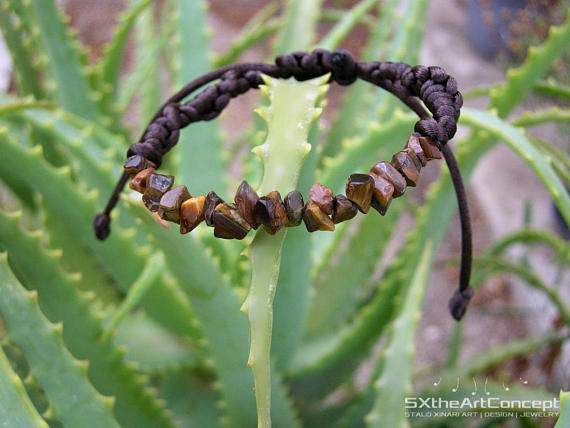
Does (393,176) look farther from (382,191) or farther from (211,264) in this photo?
(211,264)

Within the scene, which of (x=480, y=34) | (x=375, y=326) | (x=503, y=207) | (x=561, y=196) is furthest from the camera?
(x=480, y=34)

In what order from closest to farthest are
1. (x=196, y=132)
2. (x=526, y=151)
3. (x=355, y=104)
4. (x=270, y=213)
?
(x=270, y=213)
(x=526, y=151)
(x=196, y=132)
(x=355, y=104)

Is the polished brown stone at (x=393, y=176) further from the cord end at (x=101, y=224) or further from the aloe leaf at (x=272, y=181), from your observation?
the cord end at (x=101, y=224)

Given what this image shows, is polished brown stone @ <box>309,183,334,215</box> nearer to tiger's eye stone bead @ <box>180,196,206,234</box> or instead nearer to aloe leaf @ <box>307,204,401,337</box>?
tiger's eye stone bead @ <box>180,196,206,234</box>

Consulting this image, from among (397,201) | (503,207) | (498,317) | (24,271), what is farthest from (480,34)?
(24,271)

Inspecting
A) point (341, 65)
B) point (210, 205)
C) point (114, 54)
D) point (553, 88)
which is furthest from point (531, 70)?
point (114, 54)

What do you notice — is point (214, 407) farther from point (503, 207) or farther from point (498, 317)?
point (503, 207)

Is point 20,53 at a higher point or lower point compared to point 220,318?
higher
